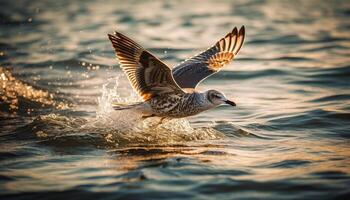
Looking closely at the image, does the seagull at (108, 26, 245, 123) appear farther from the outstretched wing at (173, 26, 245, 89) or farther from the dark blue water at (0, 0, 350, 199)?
the dark blue water at (0, 0, 350, 199)

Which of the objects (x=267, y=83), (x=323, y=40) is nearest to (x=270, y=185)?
(x=267, y=83)

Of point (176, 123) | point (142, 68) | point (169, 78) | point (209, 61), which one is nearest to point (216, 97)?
point (169, 78)

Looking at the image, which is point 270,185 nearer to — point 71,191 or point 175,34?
point 71,191

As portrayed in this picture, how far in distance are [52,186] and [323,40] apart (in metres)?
12.9

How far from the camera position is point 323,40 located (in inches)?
714

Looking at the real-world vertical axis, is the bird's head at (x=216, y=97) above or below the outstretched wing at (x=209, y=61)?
below

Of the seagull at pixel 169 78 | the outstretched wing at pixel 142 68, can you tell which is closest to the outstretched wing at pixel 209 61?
the seagull at pixel 169 78

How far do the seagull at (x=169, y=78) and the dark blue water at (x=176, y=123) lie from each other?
0.38 metres

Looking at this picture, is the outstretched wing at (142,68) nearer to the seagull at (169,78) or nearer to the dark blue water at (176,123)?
the seagull at (169,78)

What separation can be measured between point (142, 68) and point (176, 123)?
1.67 m

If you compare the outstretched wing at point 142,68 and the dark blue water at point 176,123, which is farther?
the outstretched wing at point 142,68

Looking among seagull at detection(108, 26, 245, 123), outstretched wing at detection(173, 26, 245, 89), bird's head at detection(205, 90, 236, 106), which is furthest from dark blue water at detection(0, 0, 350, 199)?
outstretched wing at detection(173, 26, 245, 89)

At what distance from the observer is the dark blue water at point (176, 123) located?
7.01 metres

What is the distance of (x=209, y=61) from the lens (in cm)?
1034
